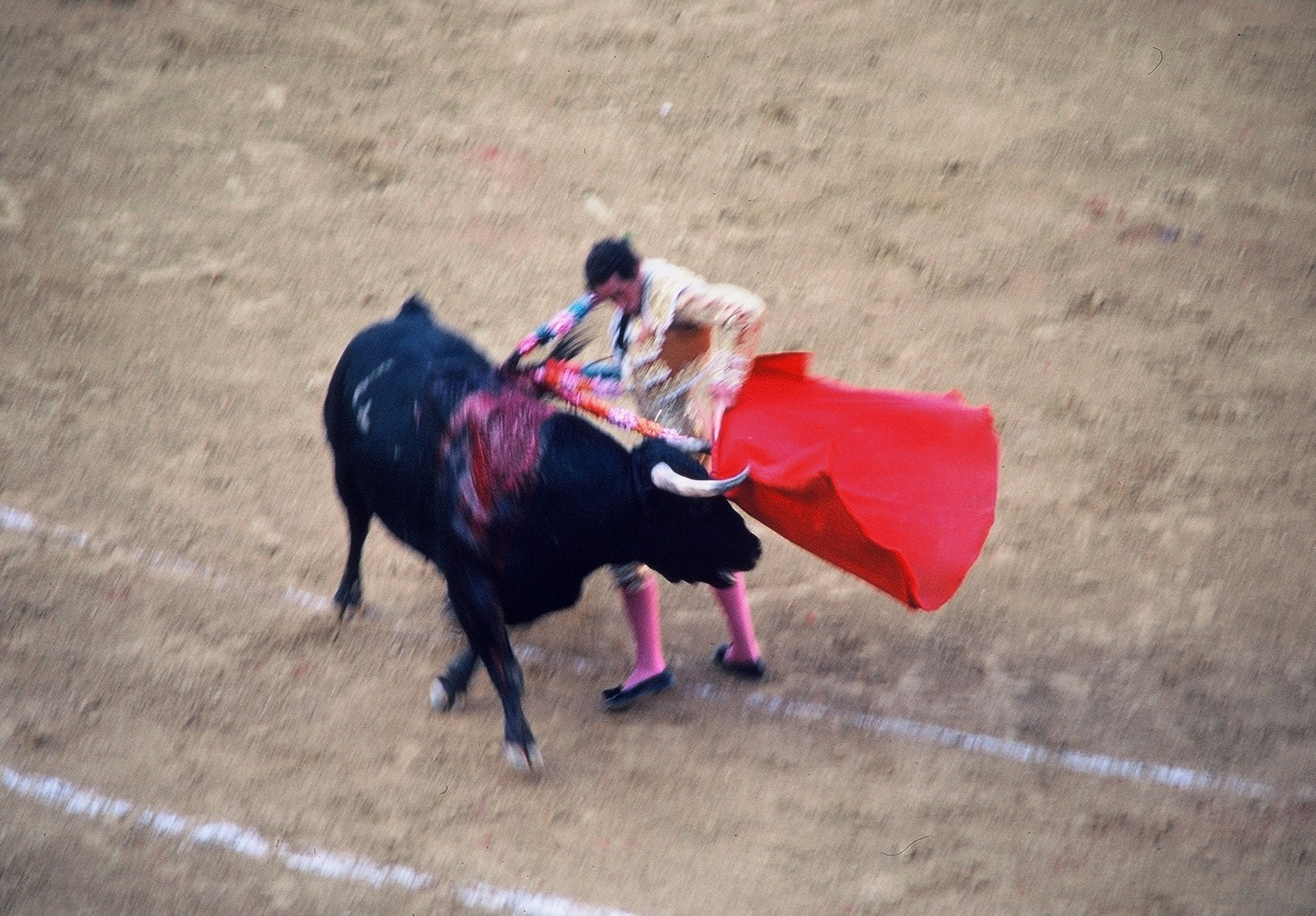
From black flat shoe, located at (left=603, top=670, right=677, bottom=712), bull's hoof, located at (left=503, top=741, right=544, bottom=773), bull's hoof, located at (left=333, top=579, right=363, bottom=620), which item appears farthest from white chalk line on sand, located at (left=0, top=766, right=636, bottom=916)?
bull's hoof, located at (left=333, top=579, right=363, bottom=620)

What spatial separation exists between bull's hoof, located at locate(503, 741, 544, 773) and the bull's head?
0.73 metres

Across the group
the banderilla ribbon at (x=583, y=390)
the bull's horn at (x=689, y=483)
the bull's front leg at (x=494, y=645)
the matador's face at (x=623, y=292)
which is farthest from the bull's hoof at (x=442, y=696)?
the matador's face at (x=623, y=292)

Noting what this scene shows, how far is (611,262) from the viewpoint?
145 inches

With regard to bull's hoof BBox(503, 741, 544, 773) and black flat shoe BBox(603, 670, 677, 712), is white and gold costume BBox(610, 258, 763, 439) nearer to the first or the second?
black flat shoe BBox(603, 670, 677, 712)

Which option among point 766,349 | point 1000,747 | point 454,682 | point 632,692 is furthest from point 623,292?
point 766,349

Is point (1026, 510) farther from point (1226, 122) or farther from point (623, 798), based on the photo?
point (1226, 122)

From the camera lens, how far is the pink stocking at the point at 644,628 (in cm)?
404

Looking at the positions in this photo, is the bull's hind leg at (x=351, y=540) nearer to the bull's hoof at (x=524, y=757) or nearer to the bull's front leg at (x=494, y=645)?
the bull's front leg at (x=494, y=645)

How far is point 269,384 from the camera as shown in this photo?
565cm

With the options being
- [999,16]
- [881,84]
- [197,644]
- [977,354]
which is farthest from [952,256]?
[197,644]

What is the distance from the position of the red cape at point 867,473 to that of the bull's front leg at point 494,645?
846 millimetres

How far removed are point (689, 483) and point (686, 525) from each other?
0.23 meters

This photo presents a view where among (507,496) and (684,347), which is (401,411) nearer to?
(507,496)

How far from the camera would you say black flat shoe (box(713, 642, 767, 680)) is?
429 cm
